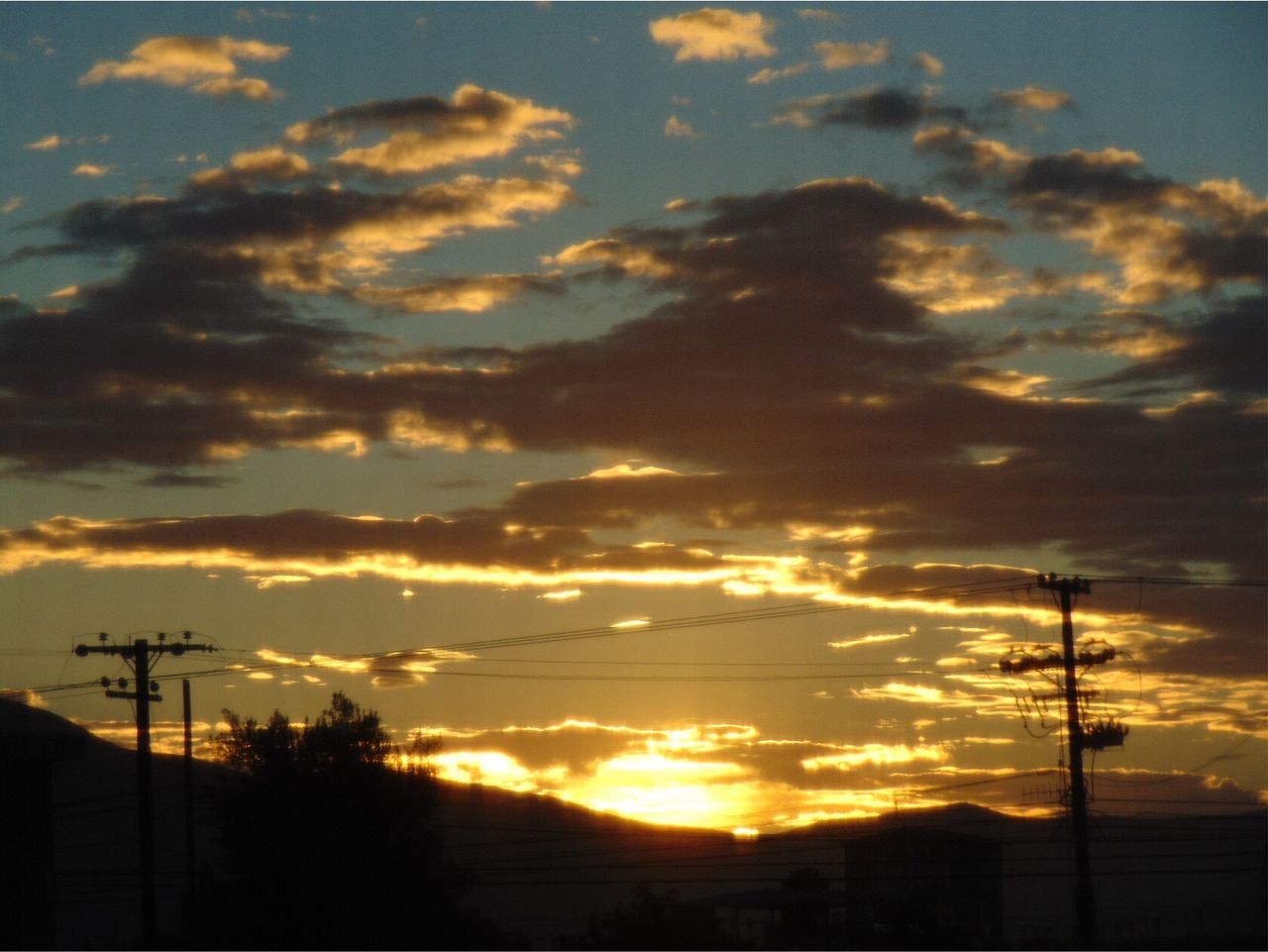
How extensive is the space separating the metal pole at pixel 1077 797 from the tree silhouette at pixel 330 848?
77.5ft

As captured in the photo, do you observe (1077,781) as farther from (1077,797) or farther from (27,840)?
(27,840)

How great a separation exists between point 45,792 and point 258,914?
594 inches

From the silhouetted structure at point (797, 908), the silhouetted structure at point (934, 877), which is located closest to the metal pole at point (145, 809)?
the silhouetted structure at point (797, 908)

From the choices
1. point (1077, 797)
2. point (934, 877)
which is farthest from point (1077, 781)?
point (934, 877)

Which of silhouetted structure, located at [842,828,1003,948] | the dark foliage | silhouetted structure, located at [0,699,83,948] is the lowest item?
silhouetted structure, located at [842,828,1003,948]

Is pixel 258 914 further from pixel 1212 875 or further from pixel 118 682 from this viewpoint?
pixel 1212 875

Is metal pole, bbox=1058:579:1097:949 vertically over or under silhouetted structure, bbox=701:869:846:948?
over

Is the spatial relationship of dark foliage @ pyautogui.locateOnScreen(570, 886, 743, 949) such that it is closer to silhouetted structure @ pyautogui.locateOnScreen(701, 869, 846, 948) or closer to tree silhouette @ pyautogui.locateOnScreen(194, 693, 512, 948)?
tree silhouette @ pyautogui.locateOnScreen(194, 693, 512, 948)

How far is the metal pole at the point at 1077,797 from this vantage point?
49.5 m

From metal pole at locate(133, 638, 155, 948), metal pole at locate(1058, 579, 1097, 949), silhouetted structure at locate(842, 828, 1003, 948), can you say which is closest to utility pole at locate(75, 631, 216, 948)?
metal pole at locate(133, 638, 155, 948)

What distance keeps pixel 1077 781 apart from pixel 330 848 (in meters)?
28.0

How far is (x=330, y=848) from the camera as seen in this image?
6119 cm

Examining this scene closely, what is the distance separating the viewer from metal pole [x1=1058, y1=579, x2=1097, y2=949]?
49500mm

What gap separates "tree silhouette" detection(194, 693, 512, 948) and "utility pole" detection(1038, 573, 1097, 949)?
77.6 ft
